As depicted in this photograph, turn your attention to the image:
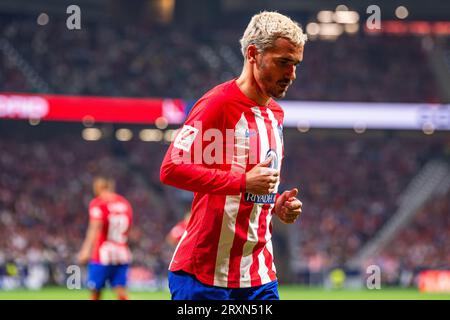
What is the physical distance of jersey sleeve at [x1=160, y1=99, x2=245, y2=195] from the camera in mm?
4535

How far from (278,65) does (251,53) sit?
189mm

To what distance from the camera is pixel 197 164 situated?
4598mm

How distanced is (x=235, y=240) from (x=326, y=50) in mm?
31163

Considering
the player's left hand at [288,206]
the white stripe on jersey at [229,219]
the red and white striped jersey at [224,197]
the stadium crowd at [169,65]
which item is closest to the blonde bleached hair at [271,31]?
the red and white striped jersey at [224,197]

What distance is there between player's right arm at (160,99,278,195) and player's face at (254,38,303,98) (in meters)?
0.35

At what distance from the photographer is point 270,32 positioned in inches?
183

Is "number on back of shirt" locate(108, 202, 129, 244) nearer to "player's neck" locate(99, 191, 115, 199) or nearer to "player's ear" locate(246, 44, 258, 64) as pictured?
"player's neck" locate(99, 191, 115, 199)

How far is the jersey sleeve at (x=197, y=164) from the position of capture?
4.54 meters

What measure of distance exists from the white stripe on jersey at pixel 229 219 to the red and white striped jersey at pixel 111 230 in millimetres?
8126

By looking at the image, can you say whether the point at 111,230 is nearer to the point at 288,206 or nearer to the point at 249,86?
the point at 288,206

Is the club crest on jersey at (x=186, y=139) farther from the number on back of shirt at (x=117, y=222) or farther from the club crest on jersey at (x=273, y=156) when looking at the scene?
the number on back of shirt at (x=117, y=222)

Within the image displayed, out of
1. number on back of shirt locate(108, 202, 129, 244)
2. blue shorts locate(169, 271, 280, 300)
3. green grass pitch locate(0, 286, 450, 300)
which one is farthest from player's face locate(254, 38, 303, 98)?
green grass pitch locate(0, 286, 450, 300)

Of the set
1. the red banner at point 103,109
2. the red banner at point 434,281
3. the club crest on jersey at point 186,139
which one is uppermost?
the red banner at point 103,109

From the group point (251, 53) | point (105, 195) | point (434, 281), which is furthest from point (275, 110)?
point (434, 281)
